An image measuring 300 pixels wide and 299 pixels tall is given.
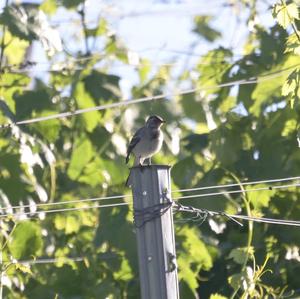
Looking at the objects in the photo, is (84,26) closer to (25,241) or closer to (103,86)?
(103,86)

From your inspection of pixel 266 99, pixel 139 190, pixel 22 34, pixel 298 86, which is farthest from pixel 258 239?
pixel 139 190

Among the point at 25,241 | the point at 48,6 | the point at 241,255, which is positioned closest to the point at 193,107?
the point at 48,6

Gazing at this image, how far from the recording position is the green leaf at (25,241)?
8.48 m

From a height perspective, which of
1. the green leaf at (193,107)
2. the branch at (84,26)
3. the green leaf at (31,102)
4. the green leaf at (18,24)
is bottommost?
the green leaf at (31,102)

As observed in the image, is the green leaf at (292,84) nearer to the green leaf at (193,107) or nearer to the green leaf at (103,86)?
the green leaf at (103,86)

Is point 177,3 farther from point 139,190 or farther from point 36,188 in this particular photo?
point 139,190

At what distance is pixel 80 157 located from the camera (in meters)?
10.0

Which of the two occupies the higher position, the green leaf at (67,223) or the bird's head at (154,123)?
the bird's head at (154,123)

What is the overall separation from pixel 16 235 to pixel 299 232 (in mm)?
2120

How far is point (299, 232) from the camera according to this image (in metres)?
9.09

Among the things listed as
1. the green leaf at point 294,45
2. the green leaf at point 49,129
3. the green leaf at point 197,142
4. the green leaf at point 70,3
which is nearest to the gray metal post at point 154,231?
the green leaf at point 294,45

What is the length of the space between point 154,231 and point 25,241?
3152 millimetres

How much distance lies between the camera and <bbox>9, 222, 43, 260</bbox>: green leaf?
27.8 ft

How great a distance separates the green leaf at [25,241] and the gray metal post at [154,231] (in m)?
3.04
